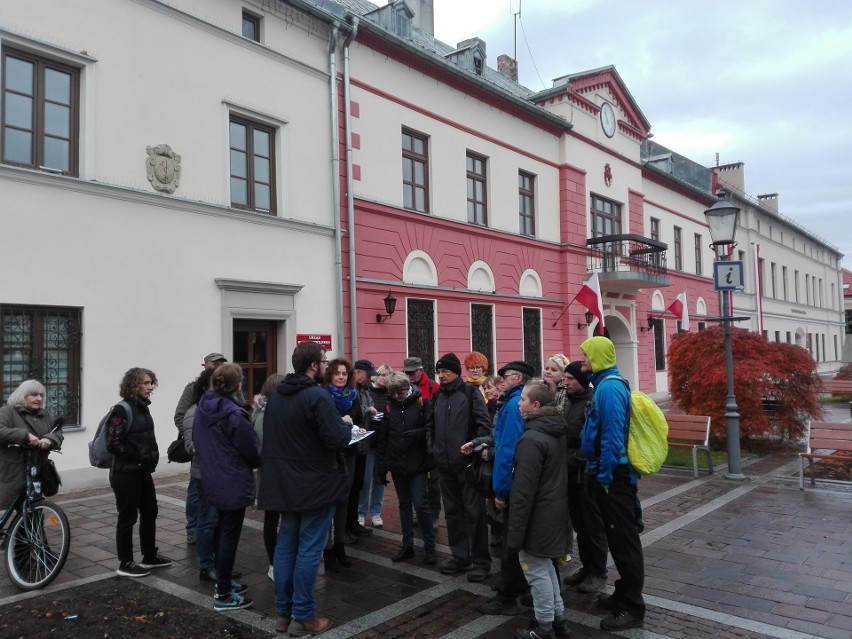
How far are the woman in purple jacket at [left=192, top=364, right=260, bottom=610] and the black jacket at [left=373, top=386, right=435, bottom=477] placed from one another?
144cm

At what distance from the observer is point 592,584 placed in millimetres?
5043

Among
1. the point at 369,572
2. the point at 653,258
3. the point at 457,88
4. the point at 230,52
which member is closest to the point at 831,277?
the point at 653,258

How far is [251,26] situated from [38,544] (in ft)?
31.7

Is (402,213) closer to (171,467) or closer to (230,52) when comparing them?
(230,52)

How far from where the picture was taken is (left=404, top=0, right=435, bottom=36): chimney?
20547mm

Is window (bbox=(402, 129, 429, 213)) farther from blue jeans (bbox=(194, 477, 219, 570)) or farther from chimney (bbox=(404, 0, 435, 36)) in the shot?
blue jeans (bbox=(194, 477, 219, 570))

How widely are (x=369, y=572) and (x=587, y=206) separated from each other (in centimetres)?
1685

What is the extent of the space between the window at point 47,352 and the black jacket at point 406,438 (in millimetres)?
5148

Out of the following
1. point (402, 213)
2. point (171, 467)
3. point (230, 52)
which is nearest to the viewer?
point (171, 467)

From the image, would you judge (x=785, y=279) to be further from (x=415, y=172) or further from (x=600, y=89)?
(x=415, y=172)

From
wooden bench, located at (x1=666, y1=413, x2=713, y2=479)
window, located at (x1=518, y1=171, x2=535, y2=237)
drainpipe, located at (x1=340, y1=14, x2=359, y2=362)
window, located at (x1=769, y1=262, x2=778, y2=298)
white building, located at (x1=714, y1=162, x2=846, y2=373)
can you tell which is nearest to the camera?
wooden bench, located at (x1=666, y1=413, x2=713, y2=479)

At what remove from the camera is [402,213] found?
1439 cm

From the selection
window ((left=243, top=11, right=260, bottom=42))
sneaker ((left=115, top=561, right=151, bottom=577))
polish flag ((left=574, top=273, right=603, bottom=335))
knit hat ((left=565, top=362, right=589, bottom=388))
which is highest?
window ((left=243, top=11, right=260, bottom=42))

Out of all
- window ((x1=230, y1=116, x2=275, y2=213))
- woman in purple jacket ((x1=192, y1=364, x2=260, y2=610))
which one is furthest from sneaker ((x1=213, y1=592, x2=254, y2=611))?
window ((x1=230, y1=116, x2=275, y2=213))
